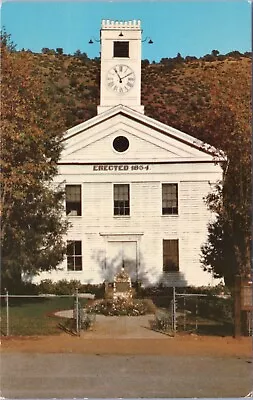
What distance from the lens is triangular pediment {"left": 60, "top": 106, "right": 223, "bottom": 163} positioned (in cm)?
817

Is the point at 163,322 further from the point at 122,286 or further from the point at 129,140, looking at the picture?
the point at 129,140

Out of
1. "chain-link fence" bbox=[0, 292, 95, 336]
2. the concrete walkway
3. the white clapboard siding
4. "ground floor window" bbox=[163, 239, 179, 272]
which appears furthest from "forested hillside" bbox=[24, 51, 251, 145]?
the concrete walkway

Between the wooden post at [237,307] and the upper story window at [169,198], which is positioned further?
the upper story window at [169,198]

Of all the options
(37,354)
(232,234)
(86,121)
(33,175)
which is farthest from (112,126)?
(37,354)

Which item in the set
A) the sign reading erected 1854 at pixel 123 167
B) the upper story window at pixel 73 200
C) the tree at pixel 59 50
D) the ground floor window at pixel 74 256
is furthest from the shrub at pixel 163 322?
the tree at pixel 59 50

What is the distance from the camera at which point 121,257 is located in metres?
8.16

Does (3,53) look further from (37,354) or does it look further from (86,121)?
(37,354)

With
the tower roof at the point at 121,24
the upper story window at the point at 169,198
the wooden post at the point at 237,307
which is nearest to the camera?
the tower roof at the point at 121,24

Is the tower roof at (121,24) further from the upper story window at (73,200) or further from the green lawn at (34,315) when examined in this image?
the green lawn at (34,315)

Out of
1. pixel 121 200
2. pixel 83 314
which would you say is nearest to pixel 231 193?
pixel 121 200

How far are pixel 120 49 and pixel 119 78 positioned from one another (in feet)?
0.71

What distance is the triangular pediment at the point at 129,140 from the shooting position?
322 inches

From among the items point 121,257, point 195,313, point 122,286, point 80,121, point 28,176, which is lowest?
point 195,313

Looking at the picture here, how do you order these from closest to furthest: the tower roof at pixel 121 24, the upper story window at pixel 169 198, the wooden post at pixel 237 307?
1. the tower roof at pixel 121 24
2. the wooden post at pixel 237 307
3. the upper story window at pixel 169 198
